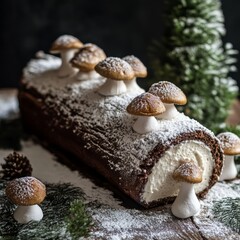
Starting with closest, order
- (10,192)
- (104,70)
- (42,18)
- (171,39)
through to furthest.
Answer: (10,192), (104,70), (171,39), (42,18)

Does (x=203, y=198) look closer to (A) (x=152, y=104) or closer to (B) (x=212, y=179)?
(B) (x=212, y=179)

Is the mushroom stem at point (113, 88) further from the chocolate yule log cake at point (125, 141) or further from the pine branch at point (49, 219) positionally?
the pine branch at point (49, 219)

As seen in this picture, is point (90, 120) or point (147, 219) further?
point (90, 120)

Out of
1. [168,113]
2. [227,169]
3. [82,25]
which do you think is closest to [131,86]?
[168,113]

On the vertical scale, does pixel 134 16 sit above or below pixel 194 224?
below

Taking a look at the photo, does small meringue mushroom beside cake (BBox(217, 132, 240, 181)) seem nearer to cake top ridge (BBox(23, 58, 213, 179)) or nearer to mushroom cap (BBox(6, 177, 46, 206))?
cake top ridge (BBox(23, 58, 213, 179))

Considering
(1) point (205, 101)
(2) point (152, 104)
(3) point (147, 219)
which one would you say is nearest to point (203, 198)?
(3) point (147, 219)

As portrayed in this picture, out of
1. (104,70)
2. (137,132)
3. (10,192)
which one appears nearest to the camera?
(10,192)

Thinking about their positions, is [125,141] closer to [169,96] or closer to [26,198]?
[169,96]
